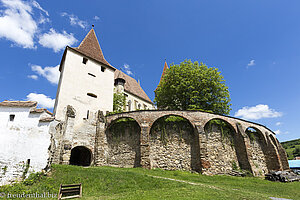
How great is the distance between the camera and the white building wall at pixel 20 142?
822 cm

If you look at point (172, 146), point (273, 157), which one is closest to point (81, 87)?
point (172, 146)

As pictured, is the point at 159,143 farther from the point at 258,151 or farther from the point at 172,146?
the point at 258,151

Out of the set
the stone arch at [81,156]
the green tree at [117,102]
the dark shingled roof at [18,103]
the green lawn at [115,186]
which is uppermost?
the green tree at [117,102]

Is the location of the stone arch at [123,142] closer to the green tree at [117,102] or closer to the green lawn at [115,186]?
the green lawn at [115,186]

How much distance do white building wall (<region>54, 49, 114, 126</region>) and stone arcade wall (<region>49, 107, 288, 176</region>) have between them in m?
0.95

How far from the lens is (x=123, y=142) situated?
15.6m

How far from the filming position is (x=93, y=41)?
78.4 feet

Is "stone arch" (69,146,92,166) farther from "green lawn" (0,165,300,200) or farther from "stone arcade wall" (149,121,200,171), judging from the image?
"stone arcade wall" (149,121,200,171)

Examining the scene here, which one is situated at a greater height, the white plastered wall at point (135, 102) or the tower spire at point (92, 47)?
the tower spire at point (92, 47)

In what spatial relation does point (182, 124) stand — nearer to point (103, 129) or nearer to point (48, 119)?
point (103, 129)

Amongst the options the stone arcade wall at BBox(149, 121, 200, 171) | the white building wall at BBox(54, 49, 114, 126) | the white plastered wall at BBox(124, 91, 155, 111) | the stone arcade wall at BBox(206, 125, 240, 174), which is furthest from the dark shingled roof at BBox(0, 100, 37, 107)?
the white plastered wall at BBox(124, 91, 155, 111)

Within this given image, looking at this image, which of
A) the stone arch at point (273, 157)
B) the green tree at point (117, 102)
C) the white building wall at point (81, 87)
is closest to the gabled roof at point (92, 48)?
the white building wall at point (81, 87)

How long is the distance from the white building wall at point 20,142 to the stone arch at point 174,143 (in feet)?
27.2

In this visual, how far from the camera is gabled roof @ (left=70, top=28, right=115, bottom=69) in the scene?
824 inches
